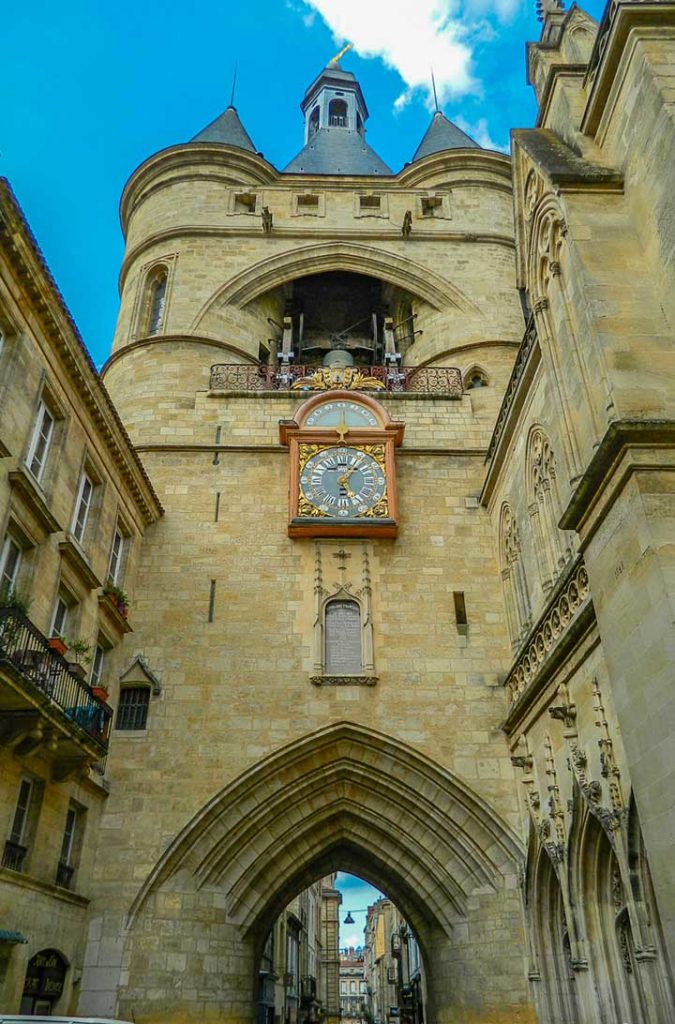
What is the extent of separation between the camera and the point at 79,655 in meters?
10.7

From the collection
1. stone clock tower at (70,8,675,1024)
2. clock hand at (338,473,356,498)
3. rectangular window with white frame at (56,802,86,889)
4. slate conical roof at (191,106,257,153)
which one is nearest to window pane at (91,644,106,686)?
stone clock tower at (70,8,675,1024)

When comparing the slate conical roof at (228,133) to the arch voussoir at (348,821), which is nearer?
the arch voussoir at (348,821)

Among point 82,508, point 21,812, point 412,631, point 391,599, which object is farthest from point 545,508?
point 21,812

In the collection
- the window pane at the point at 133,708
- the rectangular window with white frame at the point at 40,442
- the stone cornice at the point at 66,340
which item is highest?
the stone cornice at the point at 66,340

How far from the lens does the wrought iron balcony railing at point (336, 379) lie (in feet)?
52.5

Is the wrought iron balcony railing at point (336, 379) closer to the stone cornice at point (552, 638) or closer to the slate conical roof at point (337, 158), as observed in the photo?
the stone cornice at point (552, 638)

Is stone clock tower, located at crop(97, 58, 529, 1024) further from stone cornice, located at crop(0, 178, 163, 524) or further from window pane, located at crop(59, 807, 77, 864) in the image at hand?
stone cornice, located at crop(0, 178, 163, 524)

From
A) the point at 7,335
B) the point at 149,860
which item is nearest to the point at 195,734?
the point at 149,860

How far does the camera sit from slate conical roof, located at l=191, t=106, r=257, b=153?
73.2ft

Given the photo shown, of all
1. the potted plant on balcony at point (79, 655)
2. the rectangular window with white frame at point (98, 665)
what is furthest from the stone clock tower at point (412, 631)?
the potted plant on balcony at point (79, 655)

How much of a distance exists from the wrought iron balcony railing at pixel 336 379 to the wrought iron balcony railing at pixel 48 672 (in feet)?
25.1

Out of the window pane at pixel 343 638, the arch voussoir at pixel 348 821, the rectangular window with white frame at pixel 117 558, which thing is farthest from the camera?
the window pane at pixel 343 638

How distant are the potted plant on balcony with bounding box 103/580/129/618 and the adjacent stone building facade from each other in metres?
0.06

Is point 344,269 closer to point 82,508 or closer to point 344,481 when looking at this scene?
point 344,481
